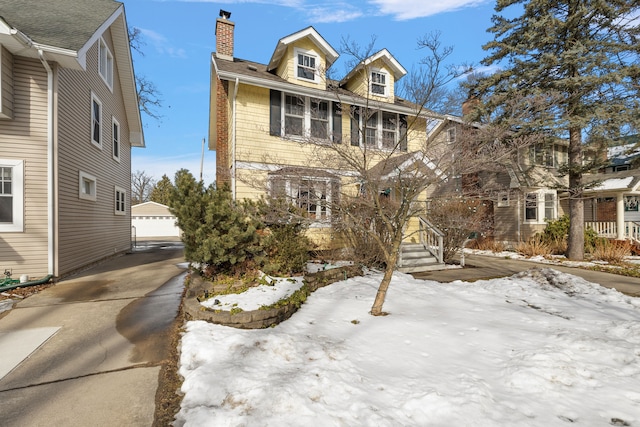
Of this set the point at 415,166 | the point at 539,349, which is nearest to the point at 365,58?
the point at 415,166

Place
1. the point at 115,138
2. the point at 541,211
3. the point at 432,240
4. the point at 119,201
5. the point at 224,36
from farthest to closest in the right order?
the point at 541,211, the point at 119,201, the point at 115,138, the point at 224,36, the point at 432,240

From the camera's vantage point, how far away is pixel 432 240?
10.6 m

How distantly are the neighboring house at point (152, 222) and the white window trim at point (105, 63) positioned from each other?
17584mm

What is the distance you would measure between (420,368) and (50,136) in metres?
9.20

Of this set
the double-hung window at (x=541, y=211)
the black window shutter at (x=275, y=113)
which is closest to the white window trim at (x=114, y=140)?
the black window shutter at (x=275, y=113)

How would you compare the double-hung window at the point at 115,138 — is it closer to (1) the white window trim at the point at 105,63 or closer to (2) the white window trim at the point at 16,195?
(1) the white window trim at the point at 105,63

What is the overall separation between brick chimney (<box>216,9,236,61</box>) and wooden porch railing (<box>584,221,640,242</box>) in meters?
17.6

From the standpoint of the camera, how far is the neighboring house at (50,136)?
22.4 feet

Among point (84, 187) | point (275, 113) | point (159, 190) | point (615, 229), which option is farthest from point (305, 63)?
point (159, 190)

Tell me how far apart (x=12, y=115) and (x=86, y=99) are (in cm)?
258

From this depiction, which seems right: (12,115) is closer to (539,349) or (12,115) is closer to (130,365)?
(130,365)

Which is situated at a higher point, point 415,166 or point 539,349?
point 415,166

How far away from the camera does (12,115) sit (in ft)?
22.3

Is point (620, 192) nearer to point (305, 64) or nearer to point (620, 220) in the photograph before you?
point (620, 220)
